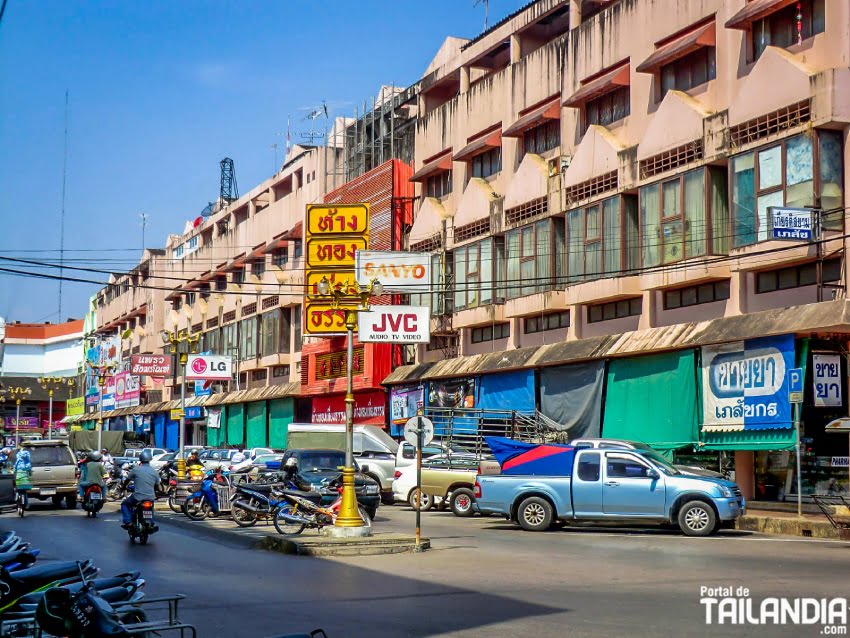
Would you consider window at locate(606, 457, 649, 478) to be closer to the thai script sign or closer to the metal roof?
the metal roof

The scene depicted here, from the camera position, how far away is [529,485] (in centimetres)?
2458

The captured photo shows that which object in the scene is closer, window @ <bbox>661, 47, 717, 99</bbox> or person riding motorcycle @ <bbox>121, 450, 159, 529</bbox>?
person riding motorcycle @ <bbox>121, 450, 159, 529</bbox>

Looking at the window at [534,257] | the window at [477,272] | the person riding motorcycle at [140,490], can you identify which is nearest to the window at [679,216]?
the window at [534,257]

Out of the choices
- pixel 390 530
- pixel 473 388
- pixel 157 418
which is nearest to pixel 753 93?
pixel 390 530

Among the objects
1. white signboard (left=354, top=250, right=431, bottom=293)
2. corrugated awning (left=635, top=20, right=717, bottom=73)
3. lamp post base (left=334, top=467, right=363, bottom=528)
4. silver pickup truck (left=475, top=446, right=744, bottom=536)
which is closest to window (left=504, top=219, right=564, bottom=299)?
white signboard (left=354, top=250, right=431, bottom=293)

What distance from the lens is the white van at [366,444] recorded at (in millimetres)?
35625

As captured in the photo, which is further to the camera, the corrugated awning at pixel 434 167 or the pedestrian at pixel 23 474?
the corrugated awning at pixel 434 167

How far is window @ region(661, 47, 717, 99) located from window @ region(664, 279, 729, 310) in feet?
19.2

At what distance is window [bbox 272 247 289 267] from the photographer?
6600 centimetres

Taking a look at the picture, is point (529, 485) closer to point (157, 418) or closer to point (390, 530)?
point (390, 530)

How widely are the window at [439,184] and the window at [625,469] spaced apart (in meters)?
24.6

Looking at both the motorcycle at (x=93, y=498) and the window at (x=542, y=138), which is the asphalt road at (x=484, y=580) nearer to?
the motorcycle at (x=93, y=498)

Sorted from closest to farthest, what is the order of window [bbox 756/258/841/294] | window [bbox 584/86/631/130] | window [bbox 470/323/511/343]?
window [bbox 756/258/841/294], window [bbox 584/86/631/130], window [bbox 470/323/511/343]

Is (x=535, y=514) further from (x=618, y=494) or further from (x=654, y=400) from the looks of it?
(x=654, y=400)
